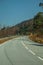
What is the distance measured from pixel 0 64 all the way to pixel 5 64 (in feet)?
0.84

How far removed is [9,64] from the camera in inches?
578

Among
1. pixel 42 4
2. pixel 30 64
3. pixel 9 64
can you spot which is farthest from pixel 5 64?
pixel 42 4

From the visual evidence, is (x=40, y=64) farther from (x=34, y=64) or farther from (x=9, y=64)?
(x=9, y=64)

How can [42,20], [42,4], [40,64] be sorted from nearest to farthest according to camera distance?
[40,64] → [42,4] → [42,20]

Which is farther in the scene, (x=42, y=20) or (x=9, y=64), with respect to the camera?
(x=42, y=20)

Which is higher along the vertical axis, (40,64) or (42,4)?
(42,4)

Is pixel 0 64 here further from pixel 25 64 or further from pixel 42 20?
pixel 42 20

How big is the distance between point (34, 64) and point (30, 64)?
218mm

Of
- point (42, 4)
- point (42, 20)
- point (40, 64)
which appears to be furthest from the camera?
point (42, 20)

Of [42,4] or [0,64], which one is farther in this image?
[42,4]

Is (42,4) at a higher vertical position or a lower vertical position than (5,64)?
higher

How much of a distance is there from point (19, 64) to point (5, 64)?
720 millimetres

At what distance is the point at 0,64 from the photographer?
14.7m

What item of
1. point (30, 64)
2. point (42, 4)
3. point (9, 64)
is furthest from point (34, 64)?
point (42, 4)
